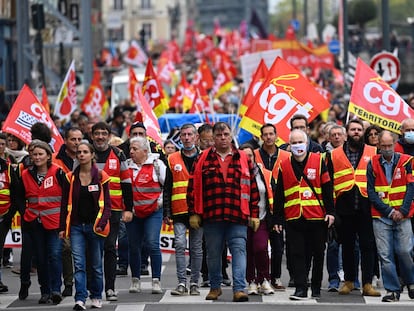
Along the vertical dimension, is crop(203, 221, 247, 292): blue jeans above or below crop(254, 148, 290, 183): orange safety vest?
below

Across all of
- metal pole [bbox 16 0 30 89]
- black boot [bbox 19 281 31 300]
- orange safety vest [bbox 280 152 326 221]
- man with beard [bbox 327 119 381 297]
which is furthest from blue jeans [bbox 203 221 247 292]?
metal pole [bbox 16 0 30 89]

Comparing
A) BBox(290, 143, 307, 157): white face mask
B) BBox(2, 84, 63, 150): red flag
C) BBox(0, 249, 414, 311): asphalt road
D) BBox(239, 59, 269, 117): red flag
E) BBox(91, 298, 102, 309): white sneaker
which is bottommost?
BBox(0, 249, 414, 311): asphalt road

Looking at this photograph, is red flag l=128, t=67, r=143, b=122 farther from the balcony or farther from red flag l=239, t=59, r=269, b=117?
the balcony

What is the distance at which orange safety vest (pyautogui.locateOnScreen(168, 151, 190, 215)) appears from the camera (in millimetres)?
15500

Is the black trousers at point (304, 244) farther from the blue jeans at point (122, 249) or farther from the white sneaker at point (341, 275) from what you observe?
the blue jeans at point (122, 249)

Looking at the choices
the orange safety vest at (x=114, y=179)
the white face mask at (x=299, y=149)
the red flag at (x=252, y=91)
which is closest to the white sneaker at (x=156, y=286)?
the orange safety vest at (x=114, y=179)

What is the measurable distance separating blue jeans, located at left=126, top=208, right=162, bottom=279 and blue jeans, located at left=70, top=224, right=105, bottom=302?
112cm

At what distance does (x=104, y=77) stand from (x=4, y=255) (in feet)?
147

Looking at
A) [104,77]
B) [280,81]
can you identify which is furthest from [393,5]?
[280,81]

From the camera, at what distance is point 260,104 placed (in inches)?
727

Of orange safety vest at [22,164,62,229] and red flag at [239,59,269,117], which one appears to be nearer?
orange safety vest at [22,164,62,229]

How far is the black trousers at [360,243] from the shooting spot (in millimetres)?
15547

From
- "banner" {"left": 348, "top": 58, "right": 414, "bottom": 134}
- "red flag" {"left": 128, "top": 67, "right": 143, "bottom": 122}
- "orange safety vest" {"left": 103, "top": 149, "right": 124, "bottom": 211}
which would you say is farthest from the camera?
"red flag" {"left": 128, "top": 67, "right": 143, "bottom": 122}

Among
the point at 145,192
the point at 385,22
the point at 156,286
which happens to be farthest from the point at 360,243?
the point at 385,22
